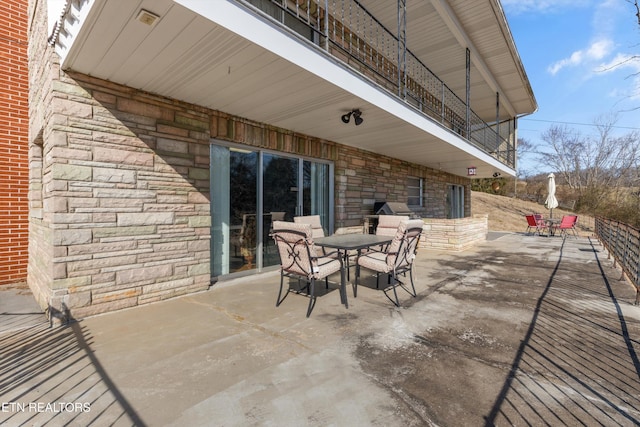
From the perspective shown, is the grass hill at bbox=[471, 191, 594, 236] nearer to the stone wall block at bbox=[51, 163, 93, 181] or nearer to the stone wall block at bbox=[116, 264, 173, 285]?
the stone wall block at bbox=[116, 264, 173, 285]

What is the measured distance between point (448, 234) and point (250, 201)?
18.8 feet

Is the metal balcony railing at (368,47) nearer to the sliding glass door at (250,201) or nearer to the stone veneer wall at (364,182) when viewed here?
the stone veneer wall at (364,182)

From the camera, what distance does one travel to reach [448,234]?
26.8ft

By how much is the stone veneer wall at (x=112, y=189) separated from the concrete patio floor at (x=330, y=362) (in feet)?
1.18

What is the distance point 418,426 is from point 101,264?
3600 mm

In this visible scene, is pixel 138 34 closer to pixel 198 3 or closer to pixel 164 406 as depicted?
pixel 198 3

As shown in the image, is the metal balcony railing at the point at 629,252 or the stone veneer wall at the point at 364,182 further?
the stone veneer wall at the point at 364,182

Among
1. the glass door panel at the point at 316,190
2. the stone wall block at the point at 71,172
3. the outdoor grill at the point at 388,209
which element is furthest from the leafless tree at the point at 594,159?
the stone wall block at the point at 71,172

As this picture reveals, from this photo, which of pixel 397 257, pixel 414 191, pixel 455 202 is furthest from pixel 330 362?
pixel 455 202

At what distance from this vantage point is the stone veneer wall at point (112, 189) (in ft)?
10.4

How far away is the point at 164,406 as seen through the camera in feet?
6.13

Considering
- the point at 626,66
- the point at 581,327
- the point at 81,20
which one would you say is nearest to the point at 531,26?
the point at 626,66

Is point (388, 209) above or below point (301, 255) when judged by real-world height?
above

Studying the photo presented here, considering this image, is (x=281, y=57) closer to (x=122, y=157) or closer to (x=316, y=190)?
(x=122, y=157)
